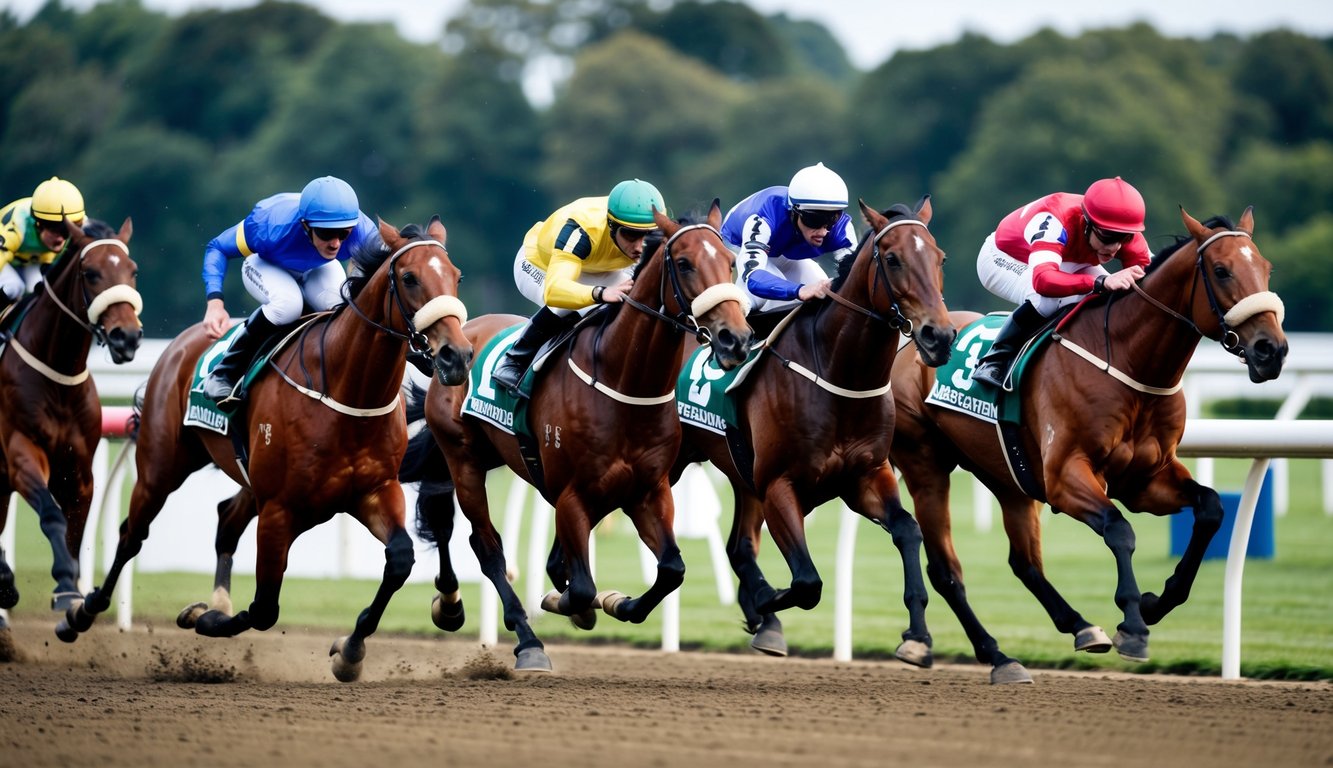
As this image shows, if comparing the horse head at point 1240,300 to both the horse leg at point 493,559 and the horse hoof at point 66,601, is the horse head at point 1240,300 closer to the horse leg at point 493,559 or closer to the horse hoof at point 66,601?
the horse leg at point 493,559

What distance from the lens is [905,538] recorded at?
7113 millimetres

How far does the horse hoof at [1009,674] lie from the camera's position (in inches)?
288

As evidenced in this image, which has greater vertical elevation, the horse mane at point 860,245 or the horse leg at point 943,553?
the horse mane at point 860,245

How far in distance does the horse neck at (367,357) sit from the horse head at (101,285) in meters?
1.19

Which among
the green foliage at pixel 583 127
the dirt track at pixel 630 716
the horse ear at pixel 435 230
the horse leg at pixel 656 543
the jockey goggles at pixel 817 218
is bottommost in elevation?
the dirt track at pixel 630 716

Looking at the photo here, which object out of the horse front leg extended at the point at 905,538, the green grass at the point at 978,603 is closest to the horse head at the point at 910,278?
the horse front leg extended at the point at 905,538

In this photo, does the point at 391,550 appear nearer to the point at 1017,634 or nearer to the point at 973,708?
the point at 973,708

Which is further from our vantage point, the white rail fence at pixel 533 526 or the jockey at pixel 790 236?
the white rail fence at pixel 533 526

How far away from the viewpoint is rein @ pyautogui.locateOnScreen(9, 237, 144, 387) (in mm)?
8227

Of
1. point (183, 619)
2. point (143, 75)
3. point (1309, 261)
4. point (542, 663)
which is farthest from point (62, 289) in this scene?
point (143, 75)

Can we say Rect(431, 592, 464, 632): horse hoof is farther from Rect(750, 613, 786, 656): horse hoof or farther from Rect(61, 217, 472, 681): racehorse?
Rect(750, 613, 786, 656): horse hoof

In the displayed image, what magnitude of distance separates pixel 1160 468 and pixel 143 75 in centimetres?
5396

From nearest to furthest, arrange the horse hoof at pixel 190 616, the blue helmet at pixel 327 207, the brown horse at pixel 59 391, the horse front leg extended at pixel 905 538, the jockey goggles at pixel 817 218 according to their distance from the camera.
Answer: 1. the horse front leg extended at pixel 905 538
2. the jockey goggles at pixel 817 218
3. the blue helmet at pixel 327 207
4. the horse hoof at pixel 190 616
5. the brown horse at pixel 59 391

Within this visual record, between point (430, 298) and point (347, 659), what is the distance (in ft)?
5.90
